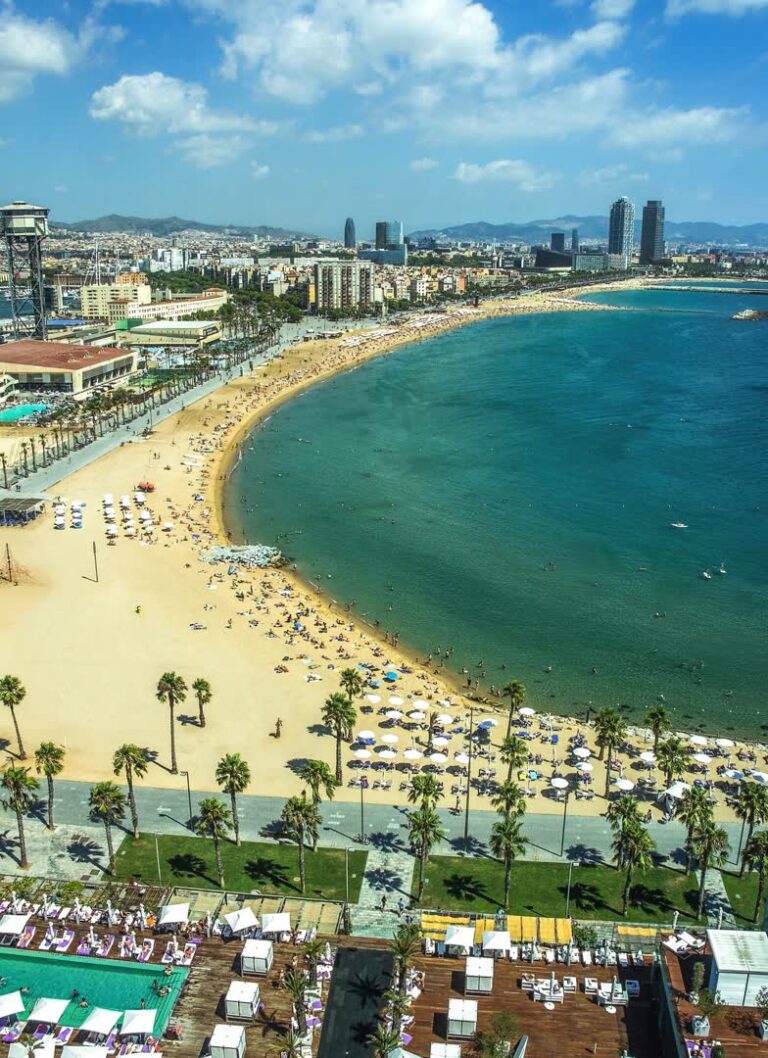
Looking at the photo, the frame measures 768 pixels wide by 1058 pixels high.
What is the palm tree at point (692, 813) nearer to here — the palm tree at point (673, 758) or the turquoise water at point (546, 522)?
the palm tree at point (673, 758)

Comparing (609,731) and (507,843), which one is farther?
(609,731)

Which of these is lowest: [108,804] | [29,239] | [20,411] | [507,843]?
[507,843]

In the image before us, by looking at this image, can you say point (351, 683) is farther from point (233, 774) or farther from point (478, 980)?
point (478, 980)

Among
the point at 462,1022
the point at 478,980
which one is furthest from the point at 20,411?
the point at 462,1022

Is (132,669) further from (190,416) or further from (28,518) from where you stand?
(190,416)

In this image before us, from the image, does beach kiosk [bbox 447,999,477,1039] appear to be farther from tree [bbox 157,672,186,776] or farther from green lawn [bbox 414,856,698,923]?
tree [bbox 157,672,186,776]

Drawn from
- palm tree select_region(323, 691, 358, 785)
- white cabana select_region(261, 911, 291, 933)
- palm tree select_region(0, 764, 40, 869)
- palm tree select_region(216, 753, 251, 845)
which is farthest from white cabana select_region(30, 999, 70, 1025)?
palm tree select_region(323, 691, 358, 785)

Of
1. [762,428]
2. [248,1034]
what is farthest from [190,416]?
[248,1034]
